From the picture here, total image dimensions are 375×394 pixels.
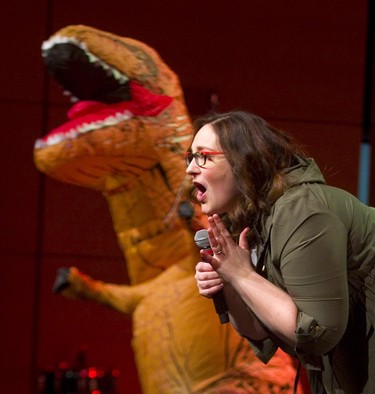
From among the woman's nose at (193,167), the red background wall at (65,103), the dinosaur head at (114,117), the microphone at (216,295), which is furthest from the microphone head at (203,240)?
the red background wall at (65,103)

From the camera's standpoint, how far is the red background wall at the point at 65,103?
13.6 ft

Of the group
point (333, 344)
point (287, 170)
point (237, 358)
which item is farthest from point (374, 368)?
point (237, 358)

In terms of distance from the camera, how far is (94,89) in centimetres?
320

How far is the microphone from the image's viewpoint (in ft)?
5.63

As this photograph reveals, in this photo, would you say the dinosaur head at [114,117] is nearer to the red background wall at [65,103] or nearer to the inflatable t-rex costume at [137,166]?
the inflatable t-rex costume at [137,166]

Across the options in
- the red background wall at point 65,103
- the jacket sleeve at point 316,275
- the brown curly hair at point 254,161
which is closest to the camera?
the jacket sleeve at point 316,275

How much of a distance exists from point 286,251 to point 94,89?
1.69 metres

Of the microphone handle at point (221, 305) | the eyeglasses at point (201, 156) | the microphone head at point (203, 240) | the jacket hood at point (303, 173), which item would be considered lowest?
the microphone handle at point (221, 305)

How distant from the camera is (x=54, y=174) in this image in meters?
3.21

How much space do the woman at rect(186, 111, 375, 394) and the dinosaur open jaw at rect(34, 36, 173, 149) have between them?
1326mm

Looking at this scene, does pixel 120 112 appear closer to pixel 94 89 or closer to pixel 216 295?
pixel 94 89

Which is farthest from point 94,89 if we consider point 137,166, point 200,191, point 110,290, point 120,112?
point 200,191

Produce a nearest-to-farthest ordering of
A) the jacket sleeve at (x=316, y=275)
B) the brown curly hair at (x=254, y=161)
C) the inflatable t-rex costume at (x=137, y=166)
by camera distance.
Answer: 1. the jacket sleeve at (x=316, y=275)
2. the brown curly hair at (x=254, y=161)
3. the inflatable t-rex costume at (x=137, y=166)

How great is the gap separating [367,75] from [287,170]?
8.76ft
